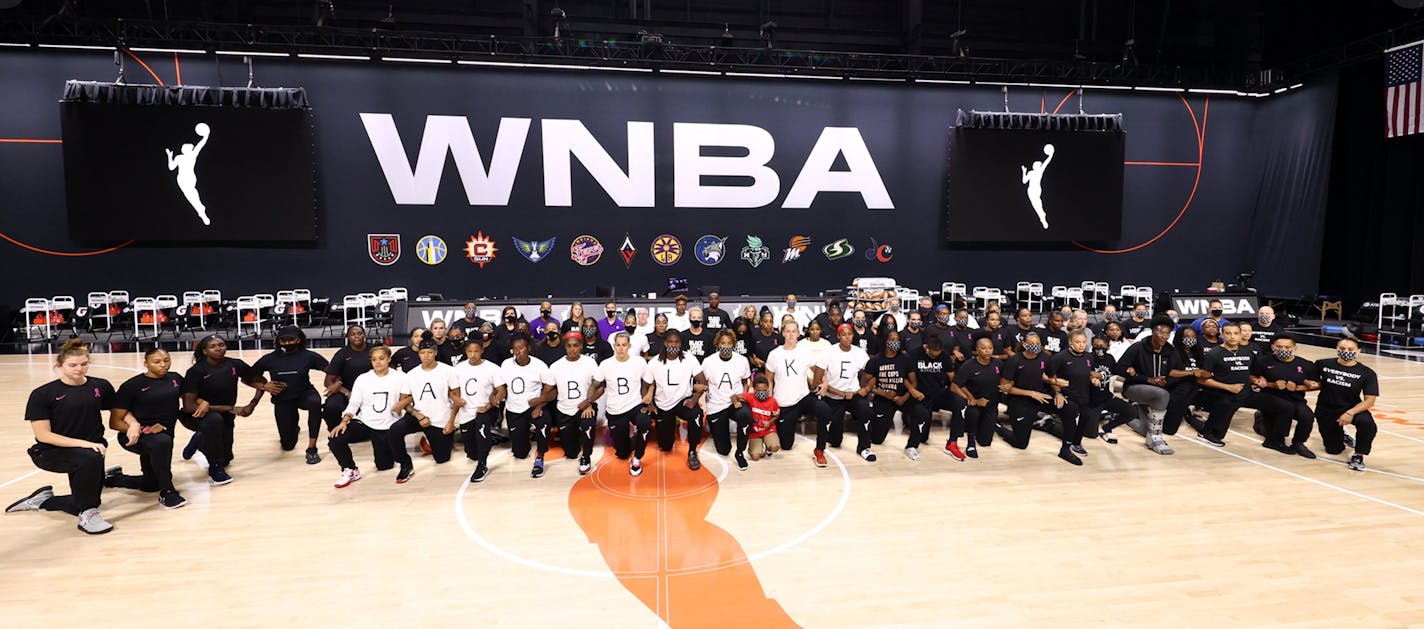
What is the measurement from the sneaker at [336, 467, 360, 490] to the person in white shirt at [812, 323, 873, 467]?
15.5 ft

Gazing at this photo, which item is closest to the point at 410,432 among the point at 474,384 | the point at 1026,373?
the point at 474,384

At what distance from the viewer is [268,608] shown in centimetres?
416

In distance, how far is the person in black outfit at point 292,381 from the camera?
704cm

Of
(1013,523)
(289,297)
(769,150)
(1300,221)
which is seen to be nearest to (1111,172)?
(1300,221)

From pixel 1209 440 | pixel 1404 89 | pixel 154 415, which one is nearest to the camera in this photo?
pixel 154 415

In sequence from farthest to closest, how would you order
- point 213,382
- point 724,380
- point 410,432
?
point 724,380
point 410,432
point 213,382

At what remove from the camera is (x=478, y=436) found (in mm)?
6816

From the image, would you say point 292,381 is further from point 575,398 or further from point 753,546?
point 753,546

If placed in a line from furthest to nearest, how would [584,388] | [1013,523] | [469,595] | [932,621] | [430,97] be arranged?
[430,97]
[584,388]
[1013,523]
[469,595]
[932,621]

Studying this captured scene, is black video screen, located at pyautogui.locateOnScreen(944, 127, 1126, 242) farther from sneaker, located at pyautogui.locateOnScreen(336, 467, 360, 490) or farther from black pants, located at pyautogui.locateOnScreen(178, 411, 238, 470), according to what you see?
black pants, located at pyautogui.locateOnScreen(178, 411, 238, 470)

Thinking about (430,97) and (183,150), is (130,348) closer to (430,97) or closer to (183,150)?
(183,150)

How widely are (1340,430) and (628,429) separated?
7.76 metres

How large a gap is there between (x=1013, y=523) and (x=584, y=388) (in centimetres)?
428

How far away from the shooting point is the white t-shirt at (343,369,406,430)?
6.45 meters
